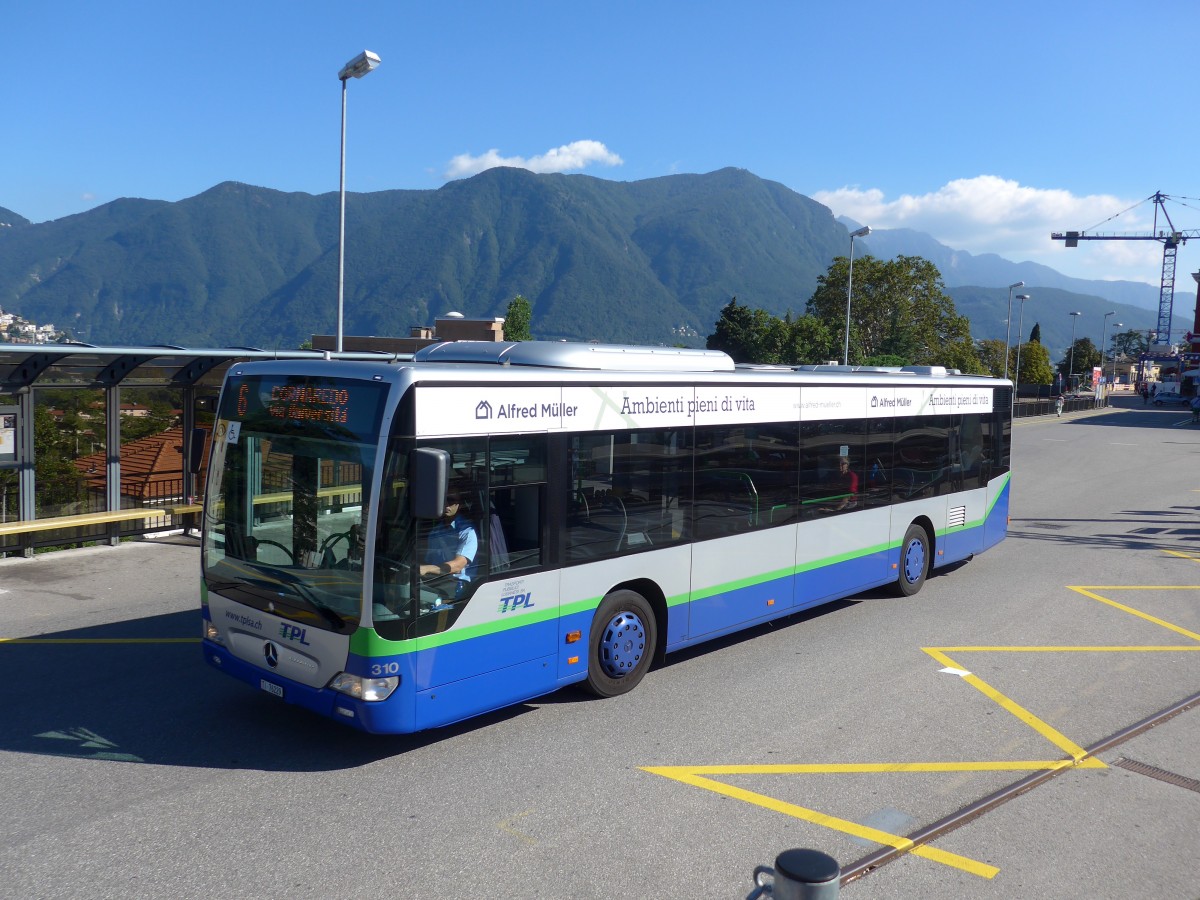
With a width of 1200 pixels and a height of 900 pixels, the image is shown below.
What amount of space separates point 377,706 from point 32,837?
198 cm

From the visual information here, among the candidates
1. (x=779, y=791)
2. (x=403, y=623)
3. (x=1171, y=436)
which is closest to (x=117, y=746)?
(x=403, y=623)

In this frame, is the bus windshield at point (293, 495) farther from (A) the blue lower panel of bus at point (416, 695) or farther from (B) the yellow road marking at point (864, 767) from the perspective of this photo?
(B) the yellow road marking at point (864, 767)

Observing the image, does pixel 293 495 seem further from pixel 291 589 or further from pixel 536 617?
pixel 536 617

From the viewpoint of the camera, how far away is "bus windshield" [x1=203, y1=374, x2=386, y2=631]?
20.7 feet

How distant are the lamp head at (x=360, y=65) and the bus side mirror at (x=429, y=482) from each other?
1234cm

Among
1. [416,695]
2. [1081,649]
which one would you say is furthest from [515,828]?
[1081,649]

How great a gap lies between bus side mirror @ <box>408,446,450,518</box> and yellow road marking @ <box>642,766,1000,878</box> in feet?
7.66

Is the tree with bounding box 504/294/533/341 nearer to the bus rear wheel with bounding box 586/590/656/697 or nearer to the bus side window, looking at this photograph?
the bus rear wheel with bounding box 586/590/656/697

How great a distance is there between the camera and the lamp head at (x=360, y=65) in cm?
1619

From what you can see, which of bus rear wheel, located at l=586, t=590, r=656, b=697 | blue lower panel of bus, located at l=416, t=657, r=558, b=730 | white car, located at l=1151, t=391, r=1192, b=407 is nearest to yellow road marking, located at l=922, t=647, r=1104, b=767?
bus rear wheel, located at l=586, t=590, r=656, b=697

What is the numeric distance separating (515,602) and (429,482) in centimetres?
136

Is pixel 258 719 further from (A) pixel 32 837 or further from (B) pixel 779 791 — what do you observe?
(B) pixel 779 791

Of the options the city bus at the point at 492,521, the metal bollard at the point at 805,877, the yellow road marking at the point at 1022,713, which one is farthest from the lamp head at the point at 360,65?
the metal bollard at the point at 805,877

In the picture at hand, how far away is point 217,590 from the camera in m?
7.18
